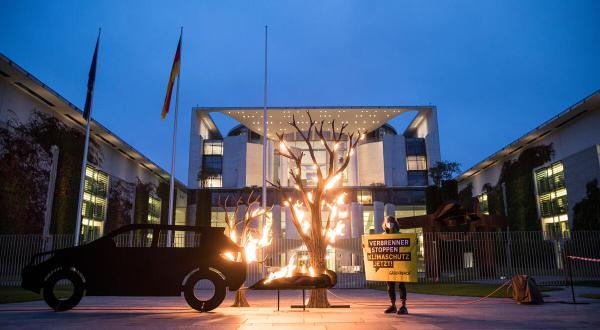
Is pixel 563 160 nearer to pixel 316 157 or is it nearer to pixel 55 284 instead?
pixel 55 284

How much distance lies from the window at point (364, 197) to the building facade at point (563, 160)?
17652 mm

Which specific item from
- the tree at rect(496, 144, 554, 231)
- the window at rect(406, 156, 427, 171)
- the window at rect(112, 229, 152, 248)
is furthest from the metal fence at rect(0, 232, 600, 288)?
the window at rect(406, 156, 427, 171)

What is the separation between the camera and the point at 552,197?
33500mm

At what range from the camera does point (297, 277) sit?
857 cm

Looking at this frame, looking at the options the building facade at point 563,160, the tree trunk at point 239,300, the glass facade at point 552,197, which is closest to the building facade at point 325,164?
the building facade at point 563,160

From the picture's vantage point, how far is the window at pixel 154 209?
47753 millimetres

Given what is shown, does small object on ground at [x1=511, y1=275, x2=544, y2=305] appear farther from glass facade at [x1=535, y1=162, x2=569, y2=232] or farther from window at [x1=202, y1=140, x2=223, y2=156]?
window at [x1=202, y1=140, x2=223, y2=156]

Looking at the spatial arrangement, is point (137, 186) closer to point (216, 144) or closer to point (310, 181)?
point (216, 144)

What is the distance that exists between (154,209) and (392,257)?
150 ft

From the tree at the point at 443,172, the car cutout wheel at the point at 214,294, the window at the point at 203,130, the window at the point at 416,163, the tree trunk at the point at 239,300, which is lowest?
the tree trunk at the point at 239,300

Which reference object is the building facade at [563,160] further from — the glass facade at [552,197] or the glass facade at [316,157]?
the glass facade at [316,157]

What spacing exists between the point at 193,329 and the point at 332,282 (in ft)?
12.3

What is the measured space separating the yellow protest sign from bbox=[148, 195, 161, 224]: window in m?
43.2

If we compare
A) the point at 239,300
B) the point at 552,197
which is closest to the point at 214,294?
the point at 239,300
